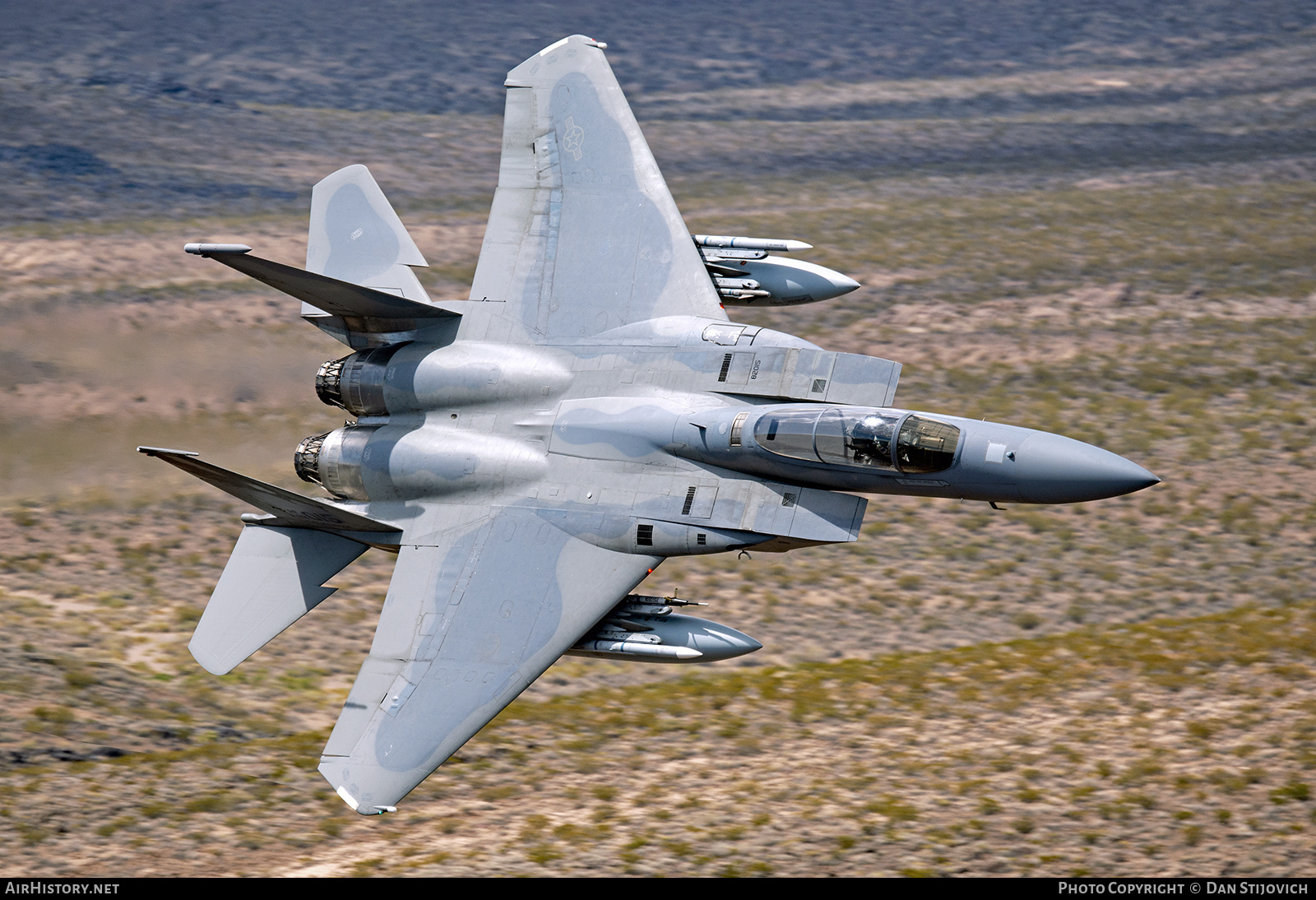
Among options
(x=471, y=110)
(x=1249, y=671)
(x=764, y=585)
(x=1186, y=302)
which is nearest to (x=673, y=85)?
(x=471, y=110)

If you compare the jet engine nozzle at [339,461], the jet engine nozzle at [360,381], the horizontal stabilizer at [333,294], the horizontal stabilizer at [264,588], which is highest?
the horizontal stabilizer at [333,294]

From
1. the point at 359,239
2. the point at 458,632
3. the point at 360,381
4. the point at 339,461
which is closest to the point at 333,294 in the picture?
the point at 360,381

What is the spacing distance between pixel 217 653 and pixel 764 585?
39.7 feet

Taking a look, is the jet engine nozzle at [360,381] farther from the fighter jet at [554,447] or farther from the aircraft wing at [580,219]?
the aircraft wing at [580,219]

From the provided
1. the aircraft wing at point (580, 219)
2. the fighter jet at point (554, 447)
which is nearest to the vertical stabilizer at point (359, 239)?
the fighter jet at point (554, 447)

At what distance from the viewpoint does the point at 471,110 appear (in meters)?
62.3

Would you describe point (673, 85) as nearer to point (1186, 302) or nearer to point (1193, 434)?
point (1186, 302)

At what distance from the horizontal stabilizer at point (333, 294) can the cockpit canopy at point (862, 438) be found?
6.49 metres

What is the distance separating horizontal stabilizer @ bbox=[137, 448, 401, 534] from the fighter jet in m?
0.07

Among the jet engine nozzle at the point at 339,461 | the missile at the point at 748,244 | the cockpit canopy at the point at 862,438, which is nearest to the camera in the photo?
the cockpit canopy at the point at 862,438

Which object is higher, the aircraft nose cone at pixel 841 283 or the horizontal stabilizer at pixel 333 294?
the aircraft nose cone at pixel 841 283

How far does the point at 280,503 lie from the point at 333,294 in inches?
148

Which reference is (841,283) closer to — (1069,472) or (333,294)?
(1069,472)

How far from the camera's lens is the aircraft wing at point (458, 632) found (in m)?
17.5
